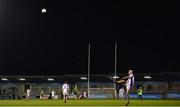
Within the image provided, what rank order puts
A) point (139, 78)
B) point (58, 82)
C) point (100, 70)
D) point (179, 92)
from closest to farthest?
point (179, 92), point (139, 78), point (58, 82), point (100, 70)

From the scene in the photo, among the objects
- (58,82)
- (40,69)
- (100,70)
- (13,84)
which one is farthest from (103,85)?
(40,69)

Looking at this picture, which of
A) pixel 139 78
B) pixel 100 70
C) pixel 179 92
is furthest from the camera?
pixel 100 70

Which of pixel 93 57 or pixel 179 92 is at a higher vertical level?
pixel 93 57

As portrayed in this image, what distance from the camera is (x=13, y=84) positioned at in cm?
8562

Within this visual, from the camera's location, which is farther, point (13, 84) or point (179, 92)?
point (13, 84)

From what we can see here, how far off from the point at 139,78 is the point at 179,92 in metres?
7.53

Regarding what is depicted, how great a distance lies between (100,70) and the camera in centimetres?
10238

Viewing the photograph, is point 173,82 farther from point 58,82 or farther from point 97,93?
point 58,82

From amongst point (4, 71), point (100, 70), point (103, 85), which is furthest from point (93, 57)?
point (103, 85)

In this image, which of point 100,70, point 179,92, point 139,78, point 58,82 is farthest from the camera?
point 100,70

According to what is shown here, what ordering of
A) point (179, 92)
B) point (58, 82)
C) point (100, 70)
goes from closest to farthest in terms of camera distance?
point (179, 92)
point (58, 82)
point (100, 70)

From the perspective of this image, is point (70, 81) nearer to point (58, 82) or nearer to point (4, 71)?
point (58, 82)

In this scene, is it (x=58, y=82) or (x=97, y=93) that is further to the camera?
(x=58, y=82)

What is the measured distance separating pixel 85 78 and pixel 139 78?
853cm
